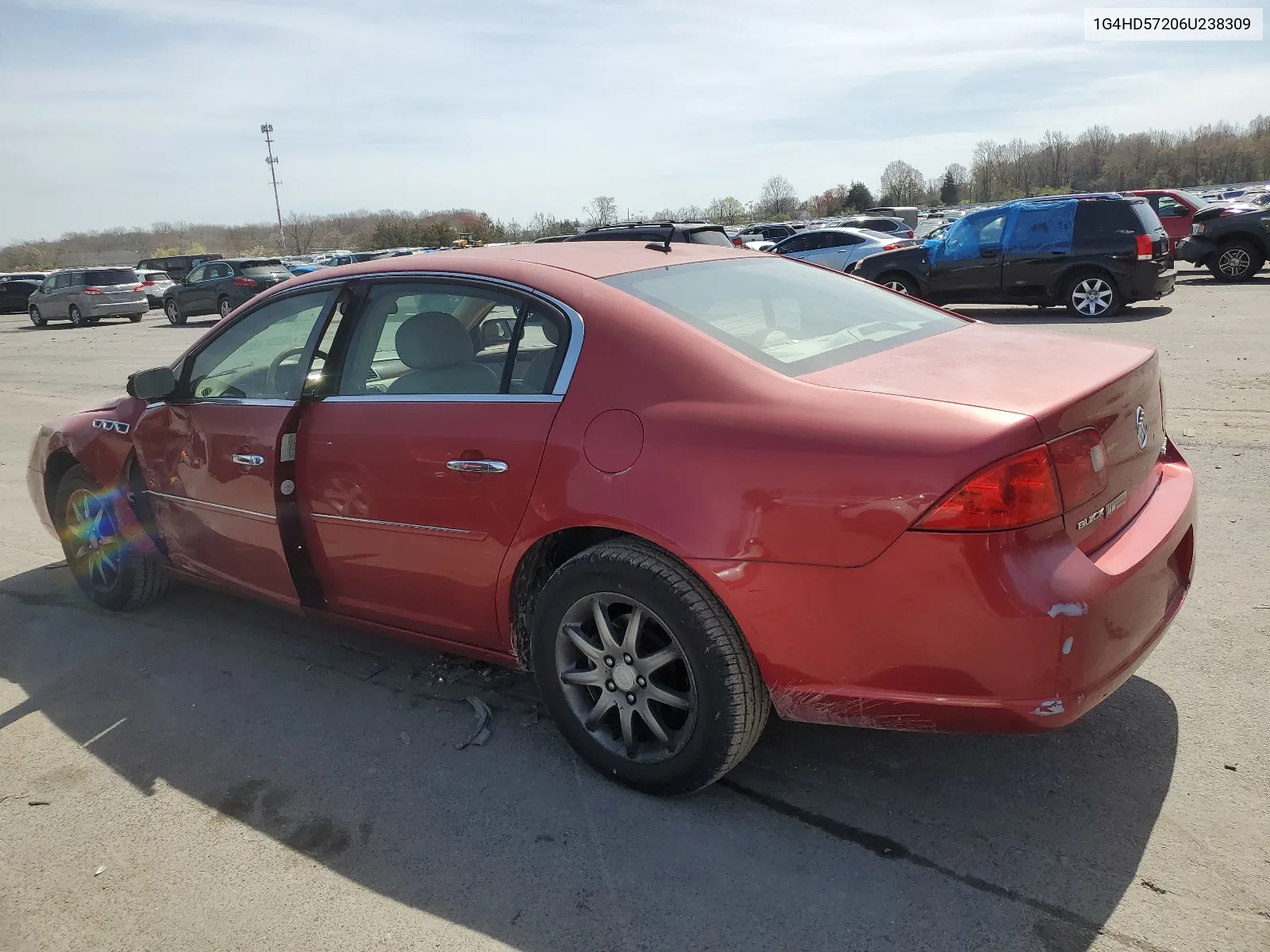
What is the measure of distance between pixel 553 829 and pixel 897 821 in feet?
3.26

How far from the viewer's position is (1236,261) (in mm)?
17188

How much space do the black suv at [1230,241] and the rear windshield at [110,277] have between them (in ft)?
87.9

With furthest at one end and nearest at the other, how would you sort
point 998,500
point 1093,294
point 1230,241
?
point 1230,241, point 1093,294, point 998,500

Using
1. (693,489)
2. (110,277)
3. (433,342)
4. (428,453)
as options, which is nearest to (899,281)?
Result: (433,342)

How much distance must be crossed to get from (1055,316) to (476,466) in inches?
517

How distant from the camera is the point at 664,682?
2848mm

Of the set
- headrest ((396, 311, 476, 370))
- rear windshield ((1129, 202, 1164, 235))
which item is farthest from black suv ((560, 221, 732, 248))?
headrest ((396, 311, 476, 370))

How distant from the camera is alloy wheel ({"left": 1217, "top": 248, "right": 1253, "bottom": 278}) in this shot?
17078mm

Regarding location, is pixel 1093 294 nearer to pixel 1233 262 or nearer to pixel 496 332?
pixel 1233 262

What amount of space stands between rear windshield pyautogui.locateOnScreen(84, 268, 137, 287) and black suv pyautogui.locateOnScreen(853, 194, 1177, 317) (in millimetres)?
23107

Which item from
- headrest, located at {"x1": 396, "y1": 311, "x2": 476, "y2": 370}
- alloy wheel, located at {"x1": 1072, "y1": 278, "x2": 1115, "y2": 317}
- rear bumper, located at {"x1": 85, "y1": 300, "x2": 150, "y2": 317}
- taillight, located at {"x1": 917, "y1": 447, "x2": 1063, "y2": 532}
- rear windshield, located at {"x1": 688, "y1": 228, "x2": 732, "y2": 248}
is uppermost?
rear windshield, located at {"x1": 688, "y1": 228, "x2": 732, "y2": 248}

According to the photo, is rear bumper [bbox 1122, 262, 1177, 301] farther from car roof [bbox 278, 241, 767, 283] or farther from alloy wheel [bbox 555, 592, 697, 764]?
alloy wheel [bbox 555, 592, 697, 764]

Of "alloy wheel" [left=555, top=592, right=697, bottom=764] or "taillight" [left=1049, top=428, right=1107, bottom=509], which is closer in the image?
"taillight" [left=1049, top=428, right=1107, bottom=509]

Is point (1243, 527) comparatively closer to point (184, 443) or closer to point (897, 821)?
point (897, 821)
